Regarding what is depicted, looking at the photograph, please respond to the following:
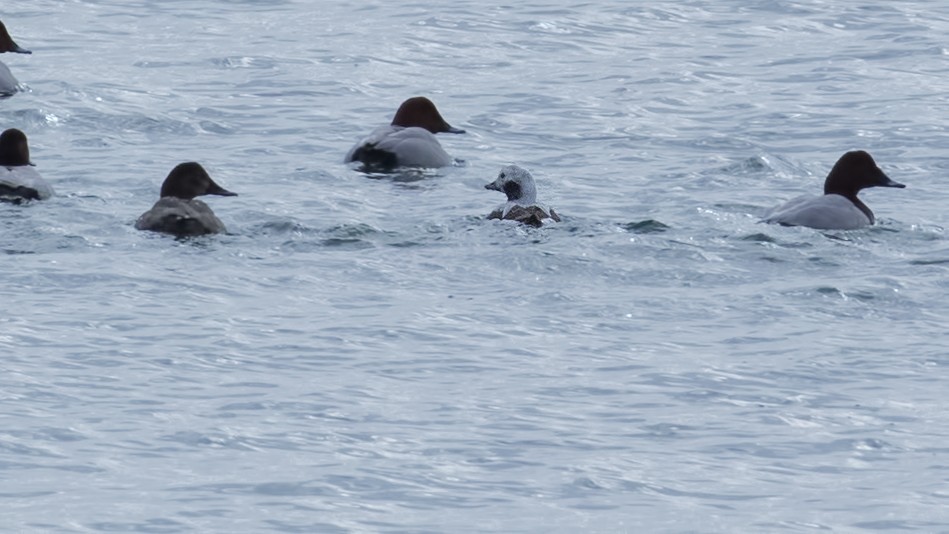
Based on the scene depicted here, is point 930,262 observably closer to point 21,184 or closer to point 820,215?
point 820,215

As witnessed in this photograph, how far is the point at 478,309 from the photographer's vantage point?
1539cm

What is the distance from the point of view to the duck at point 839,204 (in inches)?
719

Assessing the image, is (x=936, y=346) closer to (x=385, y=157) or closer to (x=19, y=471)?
(x=19, y=471)

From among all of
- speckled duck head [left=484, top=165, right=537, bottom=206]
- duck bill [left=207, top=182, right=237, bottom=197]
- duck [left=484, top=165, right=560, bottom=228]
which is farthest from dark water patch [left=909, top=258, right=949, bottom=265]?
duck bill [left=207, top=182, right=237, bottom=197]

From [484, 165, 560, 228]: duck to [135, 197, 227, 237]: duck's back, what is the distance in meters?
2.35

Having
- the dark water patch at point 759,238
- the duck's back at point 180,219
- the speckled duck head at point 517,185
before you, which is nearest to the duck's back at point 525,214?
the speckled duck head at point 517,185

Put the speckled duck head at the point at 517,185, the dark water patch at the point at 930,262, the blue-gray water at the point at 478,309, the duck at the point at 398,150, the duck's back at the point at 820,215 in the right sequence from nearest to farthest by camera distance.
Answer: the blue-gray water at the point at 478,309 → the dark water patch at the point at 930,262 → the duck's back at the point at 820,215 → the speckled duck head at the point at 517,185 → the duck at the point at 398,150

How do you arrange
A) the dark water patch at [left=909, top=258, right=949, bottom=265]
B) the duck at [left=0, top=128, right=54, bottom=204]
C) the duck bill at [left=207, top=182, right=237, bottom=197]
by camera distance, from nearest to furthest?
1. the dark water patch at [left=909, top=258, right=949, bottom=265]
2. the duck at [left=0, top=128, right=54, bottom=204]
3. the duck bill at [left=207, top=182, right=237, bottom=197]

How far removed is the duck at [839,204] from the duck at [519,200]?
191 centimetres

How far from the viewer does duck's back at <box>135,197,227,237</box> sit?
17375mm

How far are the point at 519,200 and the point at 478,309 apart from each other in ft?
11.0

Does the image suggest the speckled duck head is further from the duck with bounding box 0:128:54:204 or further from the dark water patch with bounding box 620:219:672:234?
the duck with bounding box 0:128:54:204

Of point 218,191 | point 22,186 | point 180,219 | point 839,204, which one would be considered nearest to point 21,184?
point 22,186

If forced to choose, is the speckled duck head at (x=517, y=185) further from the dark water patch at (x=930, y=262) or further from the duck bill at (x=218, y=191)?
the dark water patch at (x=930, y=262)
